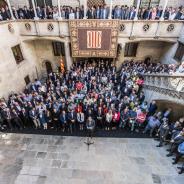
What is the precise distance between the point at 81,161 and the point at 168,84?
6026mm

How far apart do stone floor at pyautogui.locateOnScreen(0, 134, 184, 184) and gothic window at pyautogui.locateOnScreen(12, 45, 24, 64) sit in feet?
24.1

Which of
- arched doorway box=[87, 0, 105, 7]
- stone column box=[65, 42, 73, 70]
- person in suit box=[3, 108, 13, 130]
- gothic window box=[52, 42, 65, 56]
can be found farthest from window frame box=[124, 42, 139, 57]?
person in suit box=[3, 108, 13, 130]

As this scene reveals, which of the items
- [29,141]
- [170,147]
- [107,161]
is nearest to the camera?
[107,161]

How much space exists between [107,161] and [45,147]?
3381mm

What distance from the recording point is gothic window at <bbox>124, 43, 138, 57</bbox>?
614 inches

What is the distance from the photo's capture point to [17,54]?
13.9 metres

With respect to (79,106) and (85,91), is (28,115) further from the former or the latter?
(85,91)

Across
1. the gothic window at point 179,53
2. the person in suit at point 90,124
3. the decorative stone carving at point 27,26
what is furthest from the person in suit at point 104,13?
the person in suit at point 90,124

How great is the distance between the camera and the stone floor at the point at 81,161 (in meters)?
7.05

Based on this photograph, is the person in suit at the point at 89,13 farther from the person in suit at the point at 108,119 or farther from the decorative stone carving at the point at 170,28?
the person in suit at the point at 108,119

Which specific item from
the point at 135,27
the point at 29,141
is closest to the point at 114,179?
the point at 29,141

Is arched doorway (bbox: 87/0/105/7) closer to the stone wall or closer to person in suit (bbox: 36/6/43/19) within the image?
the stone wall

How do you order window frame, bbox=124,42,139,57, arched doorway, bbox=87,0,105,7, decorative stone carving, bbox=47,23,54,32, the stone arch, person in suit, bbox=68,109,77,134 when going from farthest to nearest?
the stone arch, window frame, bbox=124,42,139,57, arched doorway, bbox=87,0,105,7, decorative stone carving, bbox=47,23,54,32, person in suit, bbox=68,109,77,134

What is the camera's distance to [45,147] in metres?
8.55
